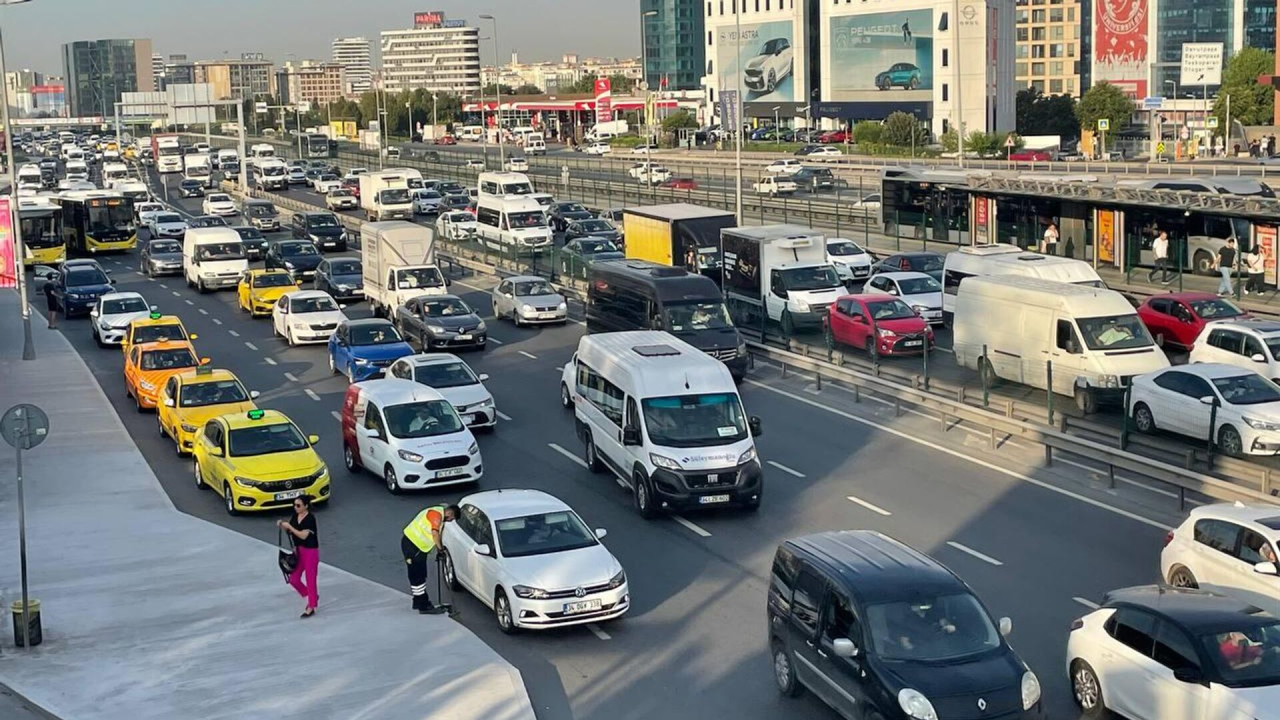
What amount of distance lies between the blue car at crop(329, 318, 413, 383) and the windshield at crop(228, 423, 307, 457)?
8450mm

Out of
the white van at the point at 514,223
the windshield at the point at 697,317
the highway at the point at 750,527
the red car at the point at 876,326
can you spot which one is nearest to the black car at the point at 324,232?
the white van at the point at 514,223

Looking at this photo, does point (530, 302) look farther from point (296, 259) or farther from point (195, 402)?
point (195, 402)

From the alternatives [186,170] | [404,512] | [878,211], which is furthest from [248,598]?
[186,170]

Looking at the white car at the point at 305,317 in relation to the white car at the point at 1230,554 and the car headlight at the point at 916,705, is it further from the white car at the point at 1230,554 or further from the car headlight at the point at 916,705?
the car headlight at the point at 916,705

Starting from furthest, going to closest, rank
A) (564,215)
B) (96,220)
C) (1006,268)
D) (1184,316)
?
(564,215)
(96,220)
(1006,268)
(1184,316)

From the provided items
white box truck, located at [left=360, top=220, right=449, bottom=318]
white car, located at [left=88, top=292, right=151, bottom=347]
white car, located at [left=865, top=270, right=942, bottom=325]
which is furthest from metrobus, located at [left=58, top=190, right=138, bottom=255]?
white car, located at [left=865, top=270, right=942, bottom=325]

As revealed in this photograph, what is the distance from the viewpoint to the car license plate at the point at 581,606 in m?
16.9

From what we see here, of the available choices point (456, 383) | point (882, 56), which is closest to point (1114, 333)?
point (456, 383)

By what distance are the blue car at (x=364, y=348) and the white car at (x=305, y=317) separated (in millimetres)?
3807

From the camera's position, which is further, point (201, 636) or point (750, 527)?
point (750, 527)

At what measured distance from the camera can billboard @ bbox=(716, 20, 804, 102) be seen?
151 m

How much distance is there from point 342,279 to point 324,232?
15012mm

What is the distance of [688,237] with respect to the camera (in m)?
42.9

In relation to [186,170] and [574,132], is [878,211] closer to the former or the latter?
[186,170]
